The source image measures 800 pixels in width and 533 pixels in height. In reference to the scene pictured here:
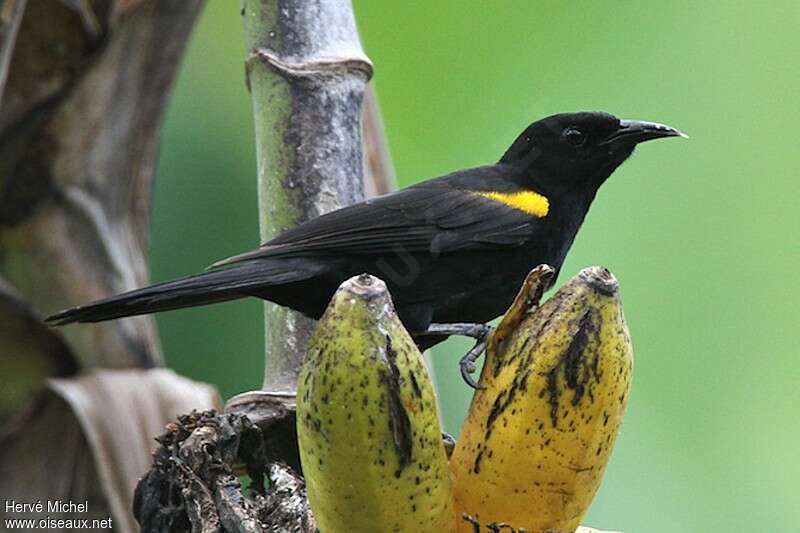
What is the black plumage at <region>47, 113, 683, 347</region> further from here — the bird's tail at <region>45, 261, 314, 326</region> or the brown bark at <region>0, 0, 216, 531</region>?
the brown bark at <region>0, 0, 216, 531</region>

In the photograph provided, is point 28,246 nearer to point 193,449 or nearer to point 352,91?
point 352,91

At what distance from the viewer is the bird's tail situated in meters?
2.42

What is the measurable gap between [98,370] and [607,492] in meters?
1.49

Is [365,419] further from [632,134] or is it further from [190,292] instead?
[632,134]

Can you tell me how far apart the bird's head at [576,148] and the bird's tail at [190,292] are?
0.91 meters

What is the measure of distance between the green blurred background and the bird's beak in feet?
0.78

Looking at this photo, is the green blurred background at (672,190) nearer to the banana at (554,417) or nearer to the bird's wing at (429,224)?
the bird's wing at (429,224)

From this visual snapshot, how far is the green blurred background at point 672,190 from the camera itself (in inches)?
127

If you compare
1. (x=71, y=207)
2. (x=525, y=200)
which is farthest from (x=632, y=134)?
(x=71, y=207)

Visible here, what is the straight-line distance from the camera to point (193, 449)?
74.4 inches

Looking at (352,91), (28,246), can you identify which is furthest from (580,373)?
(28,246)

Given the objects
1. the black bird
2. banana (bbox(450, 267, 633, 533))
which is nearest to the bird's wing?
the black bird

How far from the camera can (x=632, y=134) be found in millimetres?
3330

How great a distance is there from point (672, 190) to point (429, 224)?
91cm
